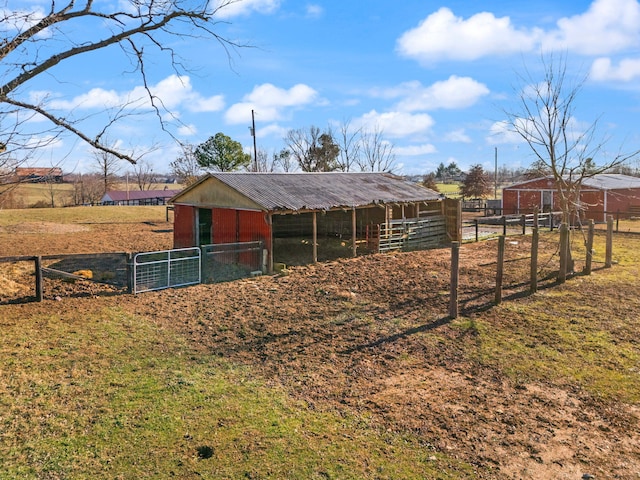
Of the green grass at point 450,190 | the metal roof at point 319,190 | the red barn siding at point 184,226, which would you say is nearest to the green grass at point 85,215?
the red barn siding at point 184,226

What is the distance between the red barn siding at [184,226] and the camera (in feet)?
66.9

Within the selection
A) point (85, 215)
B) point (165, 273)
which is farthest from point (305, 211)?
point (85, 215)

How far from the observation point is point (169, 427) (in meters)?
5.99

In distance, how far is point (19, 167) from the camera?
5.70 meters

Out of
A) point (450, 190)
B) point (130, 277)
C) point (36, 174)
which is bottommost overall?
point (130, 277)

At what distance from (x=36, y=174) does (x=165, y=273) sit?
834 cm

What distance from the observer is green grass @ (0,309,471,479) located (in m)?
5.16

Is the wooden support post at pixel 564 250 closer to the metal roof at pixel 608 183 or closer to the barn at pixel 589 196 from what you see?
the metal roof at pixel 608 183

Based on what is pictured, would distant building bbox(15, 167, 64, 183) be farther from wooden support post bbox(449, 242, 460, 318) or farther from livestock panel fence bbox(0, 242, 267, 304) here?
wooden support post bbox(449, 242, 460, 318)

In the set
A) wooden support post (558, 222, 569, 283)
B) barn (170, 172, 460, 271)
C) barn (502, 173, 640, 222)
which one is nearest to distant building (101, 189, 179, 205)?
barn (502, 173, 640, 222)

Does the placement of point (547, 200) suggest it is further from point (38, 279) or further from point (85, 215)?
point (85, 215)

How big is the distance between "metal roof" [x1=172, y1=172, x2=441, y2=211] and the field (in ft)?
15.2

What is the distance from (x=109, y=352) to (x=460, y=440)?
20.4 feet

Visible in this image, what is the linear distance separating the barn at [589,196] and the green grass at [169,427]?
1264 inches
